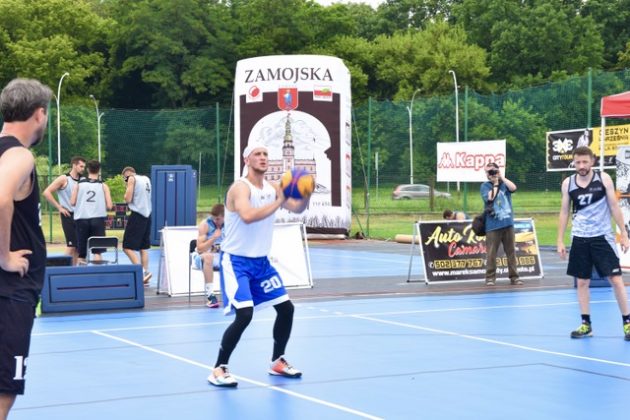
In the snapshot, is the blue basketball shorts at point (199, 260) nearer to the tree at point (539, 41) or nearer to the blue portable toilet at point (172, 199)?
the blue portable toilet at point (172, 199)

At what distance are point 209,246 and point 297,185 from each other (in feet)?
19.7

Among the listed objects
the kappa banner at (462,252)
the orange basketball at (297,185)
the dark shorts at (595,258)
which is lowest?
the kappa banner at (462,252)

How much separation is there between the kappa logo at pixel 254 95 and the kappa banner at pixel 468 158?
17.8 ft

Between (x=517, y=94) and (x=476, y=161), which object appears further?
(x=517, y=94)

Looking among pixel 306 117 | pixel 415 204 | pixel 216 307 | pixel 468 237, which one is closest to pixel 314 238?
pixel 306 117

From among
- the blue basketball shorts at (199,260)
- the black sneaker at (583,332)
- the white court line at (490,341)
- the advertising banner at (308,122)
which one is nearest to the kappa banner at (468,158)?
the advertising banner at (308,122)

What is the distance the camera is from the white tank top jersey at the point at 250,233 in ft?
28.5

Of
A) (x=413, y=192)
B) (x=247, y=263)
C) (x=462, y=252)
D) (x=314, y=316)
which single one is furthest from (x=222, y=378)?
(x=413, y=192)

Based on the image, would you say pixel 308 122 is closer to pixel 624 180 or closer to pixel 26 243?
pixel 624 180

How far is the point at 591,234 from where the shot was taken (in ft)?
36.3

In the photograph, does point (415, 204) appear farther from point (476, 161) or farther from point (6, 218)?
point (6, 218)

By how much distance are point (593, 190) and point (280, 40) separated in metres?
68.2

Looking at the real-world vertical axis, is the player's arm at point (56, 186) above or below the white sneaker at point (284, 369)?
above

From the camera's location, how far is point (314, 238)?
29.4 m
